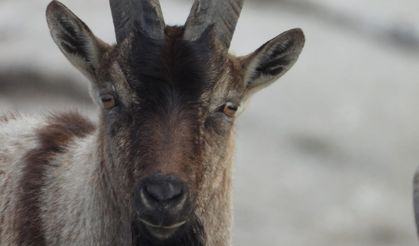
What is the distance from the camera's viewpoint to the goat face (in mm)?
7199

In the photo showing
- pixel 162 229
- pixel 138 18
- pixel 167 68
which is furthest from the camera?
pixel 138 18

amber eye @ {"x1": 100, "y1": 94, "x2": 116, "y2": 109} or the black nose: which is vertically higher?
amber eye @ {"x1": 100, "y1": 94, "x2": 116, "y2": 109}

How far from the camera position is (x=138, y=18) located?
7996mm

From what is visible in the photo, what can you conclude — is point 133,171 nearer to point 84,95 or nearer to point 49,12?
point 49,12

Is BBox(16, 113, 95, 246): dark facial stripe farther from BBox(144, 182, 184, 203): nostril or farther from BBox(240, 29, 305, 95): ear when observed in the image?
BBox(240, 29, 305, 95): ear

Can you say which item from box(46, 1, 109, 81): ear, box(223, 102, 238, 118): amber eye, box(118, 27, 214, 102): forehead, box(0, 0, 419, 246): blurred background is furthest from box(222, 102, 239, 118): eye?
box(0, 0, 419, 246): blurred background

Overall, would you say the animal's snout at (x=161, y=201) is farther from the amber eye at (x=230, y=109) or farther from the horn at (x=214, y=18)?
the horn at (x=214, y=18)

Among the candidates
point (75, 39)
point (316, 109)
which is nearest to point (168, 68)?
point (75, 39)

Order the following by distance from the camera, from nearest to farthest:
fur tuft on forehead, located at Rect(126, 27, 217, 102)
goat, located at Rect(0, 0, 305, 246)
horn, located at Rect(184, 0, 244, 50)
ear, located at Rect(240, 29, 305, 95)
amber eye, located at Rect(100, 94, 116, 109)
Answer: goat, located at Rect(0, 0, 305, 246) → fur tuft on forehead, located at Rect(126, 27, 217, 102) → amber eye, located at Rect(100, 94, 116, 109) → horn, located at Rect(184, 0, 244, 50) → ear, located at Rect(240, 29, 305, 95)

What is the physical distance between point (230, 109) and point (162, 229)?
1241 millimetres

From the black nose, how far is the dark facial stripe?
62.4 inches

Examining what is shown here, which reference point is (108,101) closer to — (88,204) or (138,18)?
(138,18)

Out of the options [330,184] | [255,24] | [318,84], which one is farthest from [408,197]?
[255,24]

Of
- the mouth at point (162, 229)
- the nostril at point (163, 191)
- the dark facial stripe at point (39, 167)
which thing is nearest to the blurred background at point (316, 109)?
the dark facial stripe at point (39, 167)
